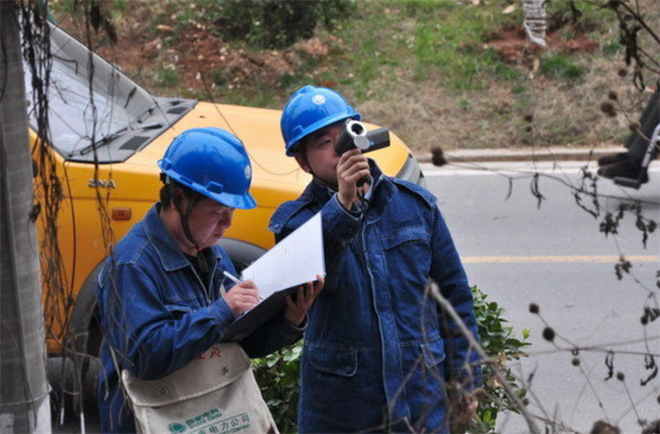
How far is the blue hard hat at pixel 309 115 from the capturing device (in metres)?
3.78

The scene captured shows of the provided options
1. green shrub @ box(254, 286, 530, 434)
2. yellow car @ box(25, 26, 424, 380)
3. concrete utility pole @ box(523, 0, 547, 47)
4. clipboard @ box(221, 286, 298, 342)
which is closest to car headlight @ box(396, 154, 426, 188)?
yellow car @ box(25, 26, 424, 380)

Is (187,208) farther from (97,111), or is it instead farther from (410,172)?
(410,172)

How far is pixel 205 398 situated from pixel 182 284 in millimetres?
355

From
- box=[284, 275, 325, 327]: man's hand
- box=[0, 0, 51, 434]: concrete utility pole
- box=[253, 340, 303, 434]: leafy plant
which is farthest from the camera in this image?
box=[253, 340, 303, 434]: leafy plant

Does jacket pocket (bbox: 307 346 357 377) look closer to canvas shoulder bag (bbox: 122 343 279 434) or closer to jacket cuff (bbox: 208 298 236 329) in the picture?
canvas shoulder bag (bbox: 122 343 279 434)

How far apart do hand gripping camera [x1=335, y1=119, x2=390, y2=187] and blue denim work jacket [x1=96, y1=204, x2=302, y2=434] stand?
1.64ft

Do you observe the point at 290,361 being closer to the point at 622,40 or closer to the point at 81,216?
the point at 81,216

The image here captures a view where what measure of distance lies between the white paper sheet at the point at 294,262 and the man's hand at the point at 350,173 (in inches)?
5.7

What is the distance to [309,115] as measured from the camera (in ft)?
12.5

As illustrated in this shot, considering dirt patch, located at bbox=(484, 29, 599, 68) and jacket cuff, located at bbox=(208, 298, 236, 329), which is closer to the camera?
jacket cuff, located at bbox=(208, 298, 236, 329)

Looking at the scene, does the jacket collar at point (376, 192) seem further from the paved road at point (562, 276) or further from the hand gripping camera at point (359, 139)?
the paved road at point (562, 276)

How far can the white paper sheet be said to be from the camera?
3.25 metres

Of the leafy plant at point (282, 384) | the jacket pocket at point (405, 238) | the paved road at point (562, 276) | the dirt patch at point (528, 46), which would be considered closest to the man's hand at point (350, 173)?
the jacket pocket at point (405, 238)

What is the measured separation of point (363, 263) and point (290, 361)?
106 cm
